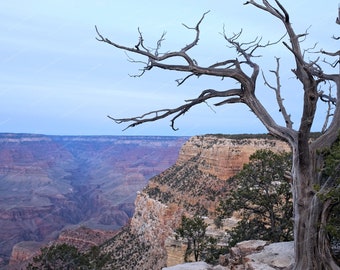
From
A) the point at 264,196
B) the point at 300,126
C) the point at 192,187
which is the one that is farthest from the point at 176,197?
the point at 300,126

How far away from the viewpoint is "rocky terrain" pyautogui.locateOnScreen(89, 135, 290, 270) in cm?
3959

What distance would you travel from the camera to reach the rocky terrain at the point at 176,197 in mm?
39594

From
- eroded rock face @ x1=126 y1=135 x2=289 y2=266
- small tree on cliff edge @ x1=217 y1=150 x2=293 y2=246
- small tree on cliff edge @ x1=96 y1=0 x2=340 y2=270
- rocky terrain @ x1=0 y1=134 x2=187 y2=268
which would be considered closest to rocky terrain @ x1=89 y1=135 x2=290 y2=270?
eroded rock face @ x1=126 y1=135 x2=289 y2=266

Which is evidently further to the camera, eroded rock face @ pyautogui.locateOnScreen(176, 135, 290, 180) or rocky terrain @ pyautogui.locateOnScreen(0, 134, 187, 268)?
rocky terrain @ pyautogui.locateOnScreen(0, 134, 187, 268)

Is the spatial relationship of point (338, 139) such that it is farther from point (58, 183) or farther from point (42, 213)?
point (58, 183)

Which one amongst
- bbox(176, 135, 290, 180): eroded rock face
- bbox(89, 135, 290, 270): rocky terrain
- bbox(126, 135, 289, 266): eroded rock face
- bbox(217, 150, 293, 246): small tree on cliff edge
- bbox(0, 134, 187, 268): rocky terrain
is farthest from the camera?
bbox(0, 134, 187, 268): rocky terrain

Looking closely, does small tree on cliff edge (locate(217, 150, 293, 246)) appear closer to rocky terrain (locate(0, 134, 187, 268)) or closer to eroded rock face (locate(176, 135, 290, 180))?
eroded rock face (locate(176, 135, 290, 180))

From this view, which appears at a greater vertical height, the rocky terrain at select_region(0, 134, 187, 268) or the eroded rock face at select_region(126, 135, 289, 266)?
the eroded rock face at select_region(126, 135, 289, 266)

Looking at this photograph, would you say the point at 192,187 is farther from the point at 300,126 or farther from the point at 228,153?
the point at 300,126

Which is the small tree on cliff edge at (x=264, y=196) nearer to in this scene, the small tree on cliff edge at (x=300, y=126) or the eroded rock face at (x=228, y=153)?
the small tree on cliff edge at (x=300, y=126)

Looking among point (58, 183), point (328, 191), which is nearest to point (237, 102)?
point (328, 191)

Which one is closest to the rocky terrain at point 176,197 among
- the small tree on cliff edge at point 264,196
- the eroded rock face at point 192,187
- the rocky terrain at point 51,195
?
the eroded rock face at point 192,187

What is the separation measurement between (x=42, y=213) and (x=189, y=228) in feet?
382

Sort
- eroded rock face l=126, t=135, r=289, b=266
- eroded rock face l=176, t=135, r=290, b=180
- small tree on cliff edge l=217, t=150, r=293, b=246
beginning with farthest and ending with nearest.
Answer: eroded rock face l=176, t=135, r=290, b=180 < eroded rock face l=126, t=135, r=289, b=266 < small tree on cliff edge l=217, t=150, r=293, b=246
